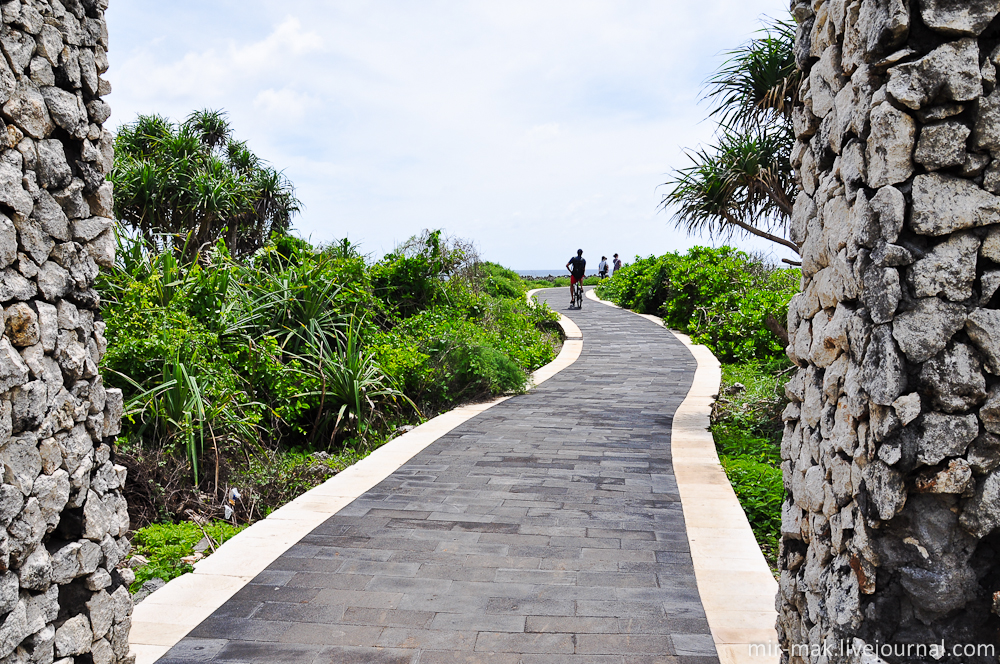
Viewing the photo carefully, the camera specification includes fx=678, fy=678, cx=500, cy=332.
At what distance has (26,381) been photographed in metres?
2.27

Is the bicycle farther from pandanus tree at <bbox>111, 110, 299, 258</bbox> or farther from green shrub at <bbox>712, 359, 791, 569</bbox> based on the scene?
green shrub at <bbox>712, 359, 791, 569</bbox>

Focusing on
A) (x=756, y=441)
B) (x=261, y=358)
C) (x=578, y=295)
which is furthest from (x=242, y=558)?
(x=578, y=295)

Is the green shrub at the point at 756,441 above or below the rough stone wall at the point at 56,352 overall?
below

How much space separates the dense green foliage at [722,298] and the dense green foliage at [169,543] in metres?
7.12

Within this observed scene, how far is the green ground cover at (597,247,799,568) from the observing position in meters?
5.97

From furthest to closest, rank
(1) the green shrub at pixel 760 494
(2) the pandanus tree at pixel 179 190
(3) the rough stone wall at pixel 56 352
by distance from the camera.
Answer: (2) the pandanus tree at pixel 179 190, (1) the green shrub at pixel 760 494, (3) the rough stone wall at pixel 56 352

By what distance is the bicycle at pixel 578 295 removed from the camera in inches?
861

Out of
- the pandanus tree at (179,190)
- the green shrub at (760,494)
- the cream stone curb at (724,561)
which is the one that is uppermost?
the pandanus tree at (179,190)

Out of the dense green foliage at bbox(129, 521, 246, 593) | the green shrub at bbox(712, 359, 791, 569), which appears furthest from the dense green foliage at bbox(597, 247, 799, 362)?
the dense green foliage at bbox(129, 521, 246, 593)

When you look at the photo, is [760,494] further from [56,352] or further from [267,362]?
[56,352]

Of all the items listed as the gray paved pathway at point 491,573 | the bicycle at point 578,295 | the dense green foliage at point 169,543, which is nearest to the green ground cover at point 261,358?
the dense green foliage at point 169,543

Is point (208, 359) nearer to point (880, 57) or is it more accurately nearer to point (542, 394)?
point (542, 394)

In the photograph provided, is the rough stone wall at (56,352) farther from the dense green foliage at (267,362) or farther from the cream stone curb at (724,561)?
the dense green foliage at (267,362)

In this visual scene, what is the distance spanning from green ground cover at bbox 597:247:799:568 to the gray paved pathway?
0.77m
